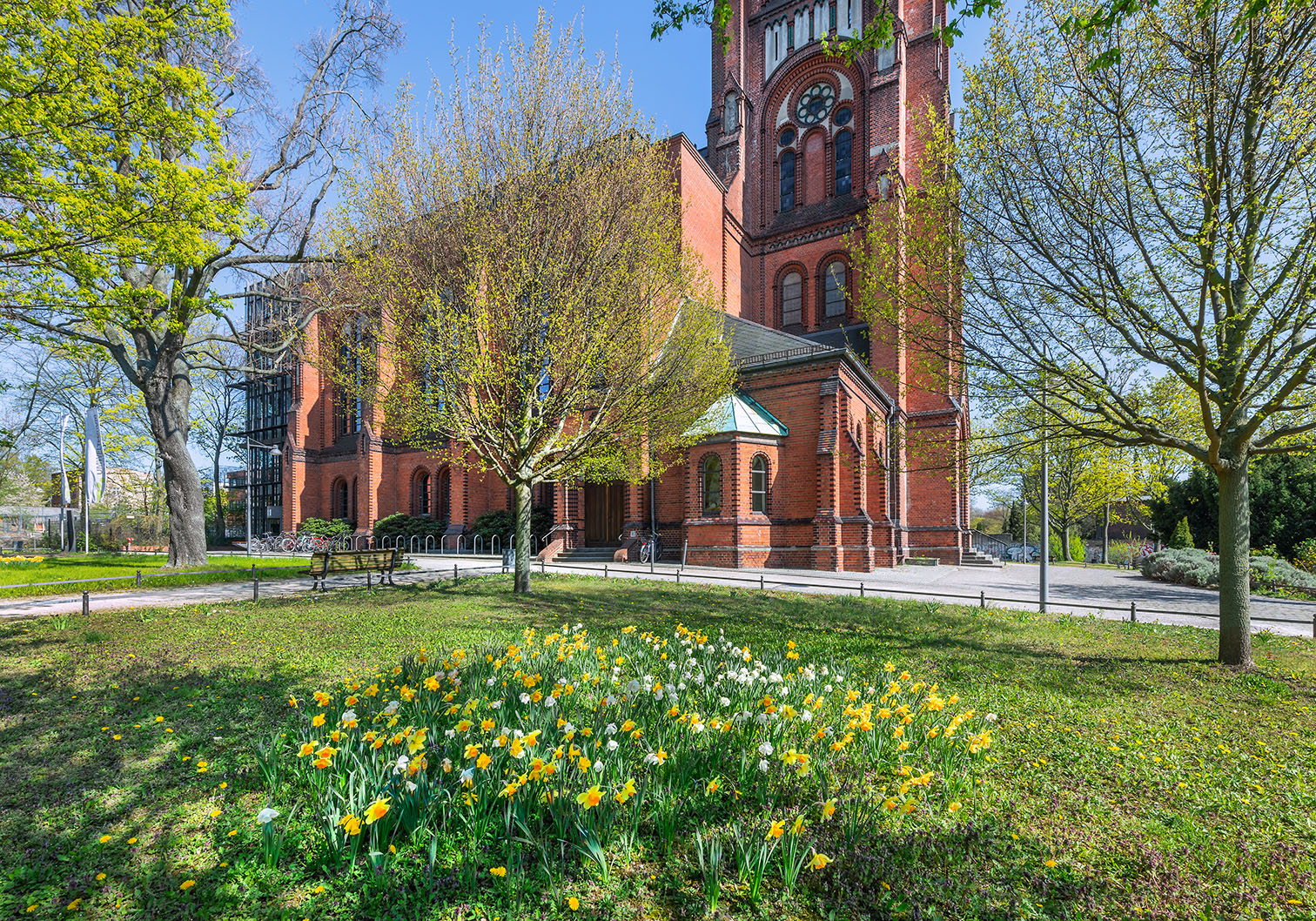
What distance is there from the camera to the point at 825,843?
3.05m

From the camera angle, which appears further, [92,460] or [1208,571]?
[92,460]

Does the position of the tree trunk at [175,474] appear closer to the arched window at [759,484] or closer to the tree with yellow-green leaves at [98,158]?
the tree with yellow-green leaves at [98,158]

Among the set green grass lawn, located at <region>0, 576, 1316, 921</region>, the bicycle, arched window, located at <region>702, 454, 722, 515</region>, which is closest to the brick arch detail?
arched window, located at <region>702, 454, 722, 515</region>

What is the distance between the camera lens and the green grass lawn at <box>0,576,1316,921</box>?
2.65 meters

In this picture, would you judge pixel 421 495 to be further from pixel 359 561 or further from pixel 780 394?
pixel 780 394

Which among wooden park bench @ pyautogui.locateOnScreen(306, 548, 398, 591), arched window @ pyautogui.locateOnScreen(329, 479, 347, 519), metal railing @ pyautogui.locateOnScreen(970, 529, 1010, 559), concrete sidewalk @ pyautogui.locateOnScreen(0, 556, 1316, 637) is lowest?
metal railing @ pyautogui.locateOnScreen(970, 529, 1010, 559)

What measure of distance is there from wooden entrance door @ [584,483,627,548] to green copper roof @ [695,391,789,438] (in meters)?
6.25

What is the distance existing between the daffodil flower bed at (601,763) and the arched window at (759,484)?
16.0 meters

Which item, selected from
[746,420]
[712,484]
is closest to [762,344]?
[746,420]

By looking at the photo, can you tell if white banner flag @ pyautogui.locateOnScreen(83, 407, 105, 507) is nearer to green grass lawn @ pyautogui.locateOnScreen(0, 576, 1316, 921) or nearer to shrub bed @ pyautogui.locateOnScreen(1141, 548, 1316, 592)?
green grass lawn @ pyautogui.locateOnScreen(0, 576, 1316, 921)

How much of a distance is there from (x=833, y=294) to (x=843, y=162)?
6725 millimetres

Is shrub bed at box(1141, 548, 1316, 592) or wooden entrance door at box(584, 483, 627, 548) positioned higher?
wooden entrance door at box(584, 483, 627, 548)

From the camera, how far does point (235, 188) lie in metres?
8.38

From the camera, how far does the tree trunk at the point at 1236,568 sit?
23.1 ft
